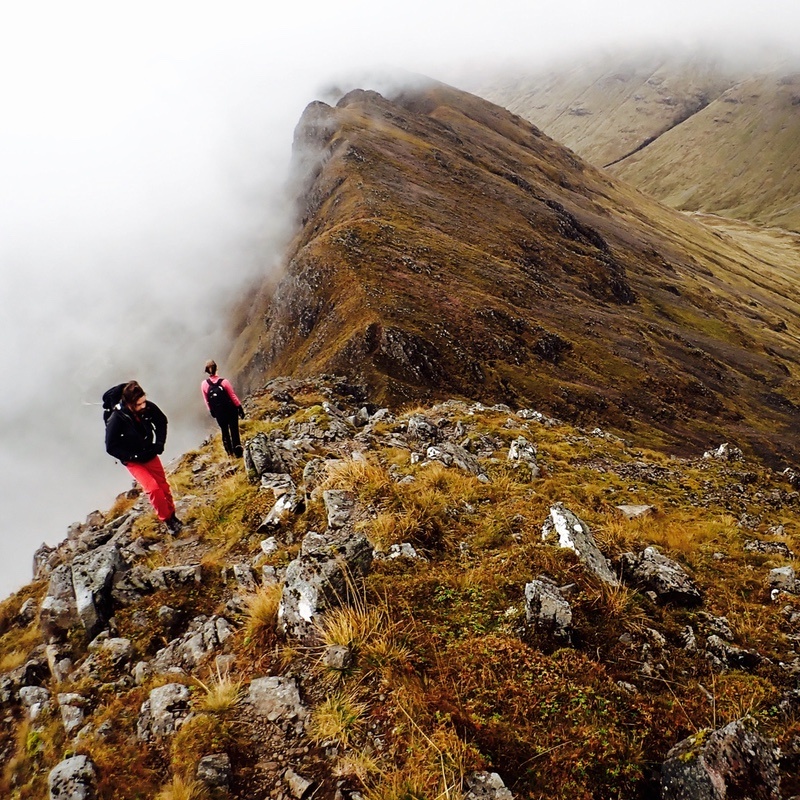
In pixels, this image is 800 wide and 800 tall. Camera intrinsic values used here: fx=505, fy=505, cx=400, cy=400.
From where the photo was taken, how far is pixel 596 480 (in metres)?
17.3

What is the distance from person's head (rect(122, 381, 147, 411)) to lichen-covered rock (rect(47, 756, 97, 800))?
22.1 feet

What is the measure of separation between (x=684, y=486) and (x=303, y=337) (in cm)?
5334

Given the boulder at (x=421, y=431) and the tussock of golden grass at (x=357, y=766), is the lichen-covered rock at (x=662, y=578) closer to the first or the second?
the tussock of golden grass at (x=357, y=766)

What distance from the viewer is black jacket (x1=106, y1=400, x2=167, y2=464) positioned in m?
10.5

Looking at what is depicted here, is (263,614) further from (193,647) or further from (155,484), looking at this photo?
(155,484)

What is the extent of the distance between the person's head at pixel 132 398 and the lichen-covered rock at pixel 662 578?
32.2 feet

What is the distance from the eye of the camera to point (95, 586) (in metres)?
8.88

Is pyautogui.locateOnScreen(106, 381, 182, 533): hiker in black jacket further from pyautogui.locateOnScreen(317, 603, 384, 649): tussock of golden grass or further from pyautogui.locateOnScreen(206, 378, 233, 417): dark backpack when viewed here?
pyautogui.locateOnScreen(317, 603, 384, 649): tussock of golden grass

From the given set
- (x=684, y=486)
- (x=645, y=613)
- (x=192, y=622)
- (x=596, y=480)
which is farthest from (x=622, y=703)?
(x=684, y=486)

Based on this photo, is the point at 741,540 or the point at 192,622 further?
the point at 741,540

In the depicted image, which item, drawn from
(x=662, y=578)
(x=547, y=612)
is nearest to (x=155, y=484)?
(x=547, y=612)

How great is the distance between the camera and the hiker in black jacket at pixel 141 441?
1058cm

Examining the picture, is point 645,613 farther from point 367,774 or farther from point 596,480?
point 596,480

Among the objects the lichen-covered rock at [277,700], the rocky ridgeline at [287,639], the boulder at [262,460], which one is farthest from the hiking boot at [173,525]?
the lichen-covered rock at [277,700]
